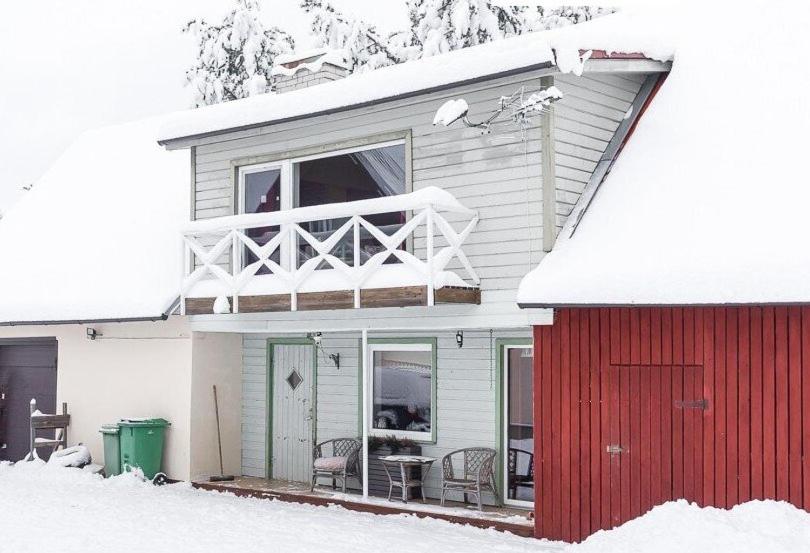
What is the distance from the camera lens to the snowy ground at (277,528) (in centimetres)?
920

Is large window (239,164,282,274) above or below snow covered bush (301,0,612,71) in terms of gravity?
below

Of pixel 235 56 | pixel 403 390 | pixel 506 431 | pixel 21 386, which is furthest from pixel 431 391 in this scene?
pixel 235 56

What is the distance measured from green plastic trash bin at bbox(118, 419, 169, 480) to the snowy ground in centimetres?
30

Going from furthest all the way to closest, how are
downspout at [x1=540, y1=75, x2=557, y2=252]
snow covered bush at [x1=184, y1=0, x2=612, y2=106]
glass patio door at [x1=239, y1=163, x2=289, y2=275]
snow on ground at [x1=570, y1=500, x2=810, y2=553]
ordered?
snow covered bush at [x1=184, y1=0, x2=612, y2=106], glass patio door at [x1=239, y1=163, x2=289, y2=275], downspout at [x1=540, y1=75, x2=557, y2=252], snow on ground at [x1=570, y1=500, x2=810, y2=553]

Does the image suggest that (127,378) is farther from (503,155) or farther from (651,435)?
(651,435)

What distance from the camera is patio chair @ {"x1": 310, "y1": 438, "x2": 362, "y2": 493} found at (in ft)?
44.3

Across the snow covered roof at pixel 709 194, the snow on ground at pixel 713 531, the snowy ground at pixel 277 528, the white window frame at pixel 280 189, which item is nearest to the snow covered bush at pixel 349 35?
the white window frame at pixel 280 189

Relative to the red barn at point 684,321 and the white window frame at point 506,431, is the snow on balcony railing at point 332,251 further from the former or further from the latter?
the white window frame at point 506,431

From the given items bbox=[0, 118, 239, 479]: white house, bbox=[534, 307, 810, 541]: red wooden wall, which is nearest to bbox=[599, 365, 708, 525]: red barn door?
bbox=[534, 307, 810, 541]: red wooden wall

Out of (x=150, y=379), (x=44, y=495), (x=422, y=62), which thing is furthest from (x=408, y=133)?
(x=44, y=495)

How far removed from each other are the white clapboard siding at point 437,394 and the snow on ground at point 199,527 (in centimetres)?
133

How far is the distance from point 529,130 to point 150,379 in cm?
722

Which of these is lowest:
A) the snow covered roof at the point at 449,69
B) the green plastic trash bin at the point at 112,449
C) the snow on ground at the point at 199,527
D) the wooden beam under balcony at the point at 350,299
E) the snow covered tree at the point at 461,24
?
the snow on ground at the point at 199,527

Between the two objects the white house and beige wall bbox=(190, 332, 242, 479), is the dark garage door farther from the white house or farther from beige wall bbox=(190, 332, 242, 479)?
beige wall bbox=(190, 332, 242, 479)
